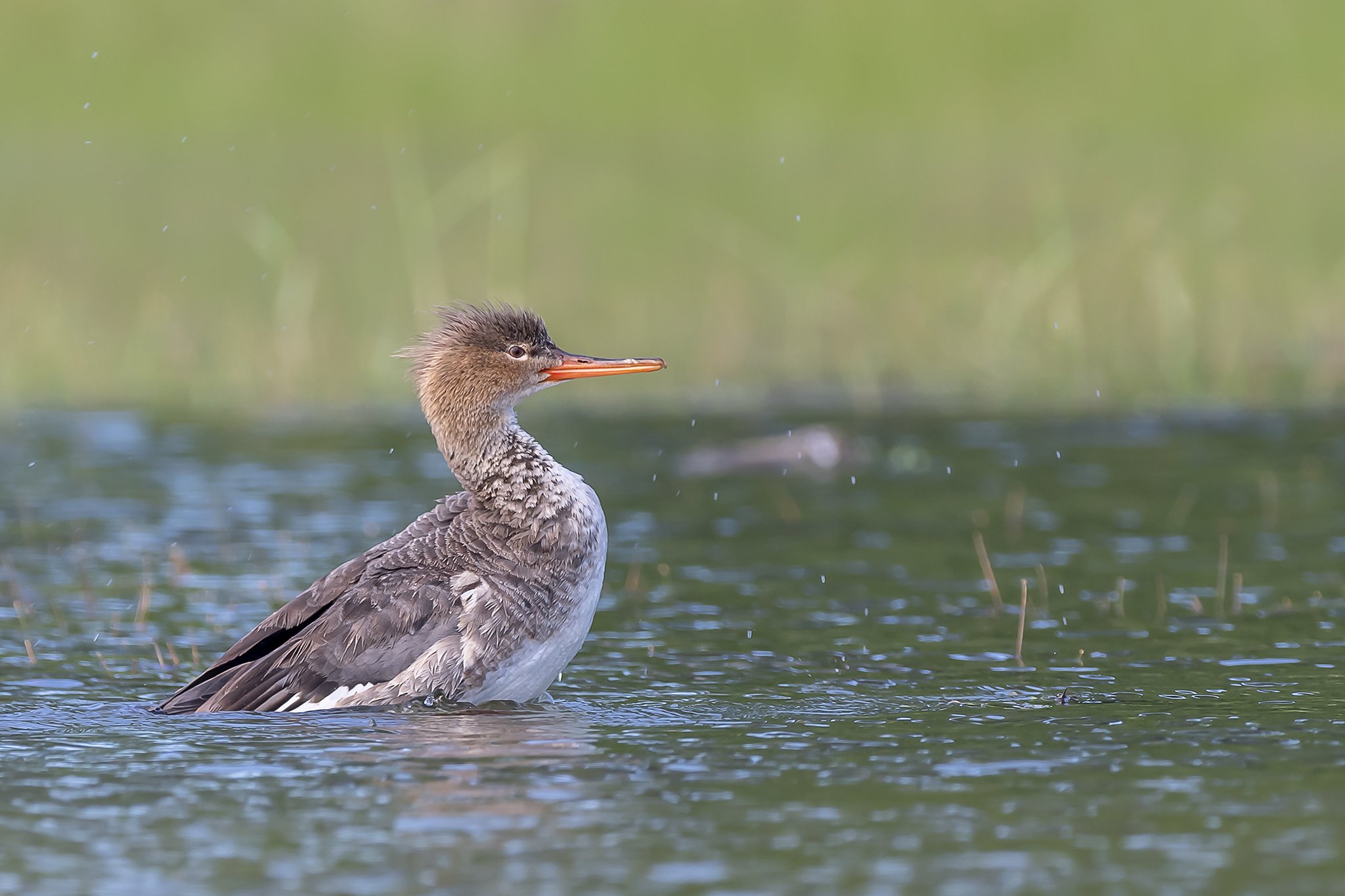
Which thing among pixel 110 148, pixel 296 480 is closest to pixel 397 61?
pixel 110 148

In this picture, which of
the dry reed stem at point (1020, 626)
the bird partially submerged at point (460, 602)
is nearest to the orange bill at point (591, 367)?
the bird partially submerged at point (460, 602)

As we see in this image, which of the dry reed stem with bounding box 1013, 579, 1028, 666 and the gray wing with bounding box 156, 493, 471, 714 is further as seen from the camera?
the dry reed stem with bounding box 1013, 579, 1028, 666

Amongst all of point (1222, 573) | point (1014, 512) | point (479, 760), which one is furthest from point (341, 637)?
point (1014, 512)

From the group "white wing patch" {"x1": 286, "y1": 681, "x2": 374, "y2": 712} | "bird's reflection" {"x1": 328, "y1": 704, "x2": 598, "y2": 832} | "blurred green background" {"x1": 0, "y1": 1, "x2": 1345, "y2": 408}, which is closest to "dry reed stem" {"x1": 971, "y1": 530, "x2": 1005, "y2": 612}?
"bird's reflection" {"x1": 328, "y1": 704, "x2": 598, "y2": 832}

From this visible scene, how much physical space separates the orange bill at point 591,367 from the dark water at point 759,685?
161 cm

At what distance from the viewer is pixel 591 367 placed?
11.0 metres

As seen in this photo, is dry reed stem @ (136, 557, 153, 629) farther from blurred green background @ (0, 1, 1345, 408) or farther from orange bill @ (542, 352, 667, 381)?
orange bill @ (542, 352, 667, 381)

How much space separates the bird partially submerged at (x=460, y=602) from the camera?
9.83 m

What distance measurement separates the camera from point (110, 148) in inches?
2675

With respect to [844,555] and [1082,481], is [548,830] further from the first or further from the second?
[1082,481]

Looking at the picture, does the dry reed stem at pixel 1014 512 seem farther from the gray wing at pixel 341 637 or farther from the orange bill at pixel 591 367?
the gray wing at pixel 341 637

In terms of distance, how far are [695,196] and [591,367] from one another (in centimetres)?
3574

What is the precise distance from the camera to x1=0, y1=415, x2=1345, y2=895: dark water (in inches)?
287

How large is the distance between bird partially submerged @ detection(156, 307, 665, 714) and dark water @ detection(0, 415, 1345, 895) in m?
0.23
